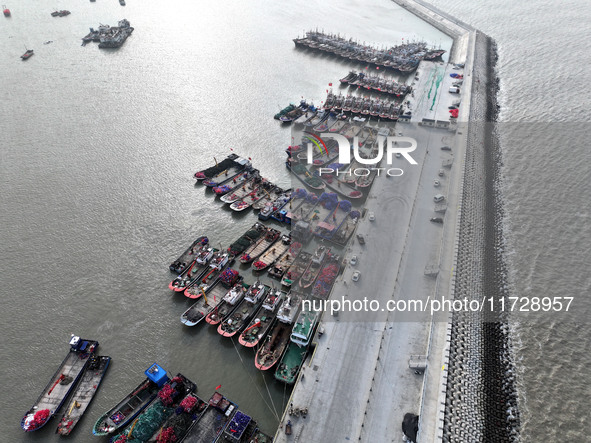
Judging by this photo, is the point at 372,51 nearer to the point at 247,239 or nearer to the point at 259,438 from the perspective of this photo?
the point at 247,239

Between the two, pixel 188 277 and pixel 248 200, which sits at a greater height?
pixel 248 200

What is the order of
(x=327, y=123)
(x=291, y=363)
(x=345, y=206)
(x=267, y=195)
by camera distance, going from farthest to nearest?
(x=327, y=123)
(x=267, y=195)
(x=345, y=206)
(x=291, y=363)

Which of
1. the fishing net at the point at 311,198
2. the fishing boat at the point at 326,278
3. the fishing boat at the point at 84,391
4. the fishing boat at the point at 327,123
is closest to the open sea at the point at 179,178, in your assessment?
the fishing boat at the point at 84,391

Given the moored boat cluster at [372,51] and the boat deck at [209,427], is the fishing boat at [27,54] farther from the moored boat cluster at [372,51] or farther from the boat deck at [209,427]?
the boat deck at [209,427]

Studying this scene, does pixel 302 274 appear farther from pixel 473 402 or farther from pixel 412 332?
pixel 473 402

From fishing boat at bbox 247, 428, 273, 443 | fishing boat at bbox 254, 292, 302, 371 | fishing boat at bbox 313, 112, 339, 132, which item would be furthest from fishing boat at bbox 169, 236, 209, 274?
fishing boat at bbox 313, 112, 339, 132

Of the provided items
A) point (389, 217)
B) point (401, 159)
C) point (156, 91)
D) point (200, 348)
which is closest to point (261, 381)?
point (200, 348)

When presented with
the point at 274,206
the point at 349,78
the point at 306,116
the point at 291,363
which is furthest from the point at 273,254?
the point at 349,78
